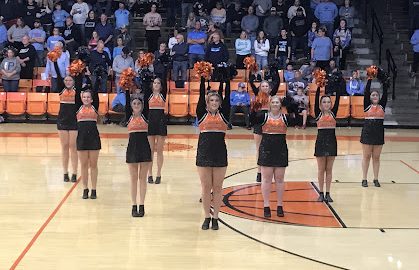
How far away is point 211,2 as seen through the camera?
22250mm

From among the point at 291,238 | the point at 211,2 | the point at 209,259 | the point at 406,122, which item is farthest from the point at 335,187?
the point at 211,2

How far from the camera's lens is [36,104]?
19.2m

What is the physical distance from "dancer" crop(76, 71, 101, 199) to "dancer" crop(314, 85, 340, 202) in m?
3.30

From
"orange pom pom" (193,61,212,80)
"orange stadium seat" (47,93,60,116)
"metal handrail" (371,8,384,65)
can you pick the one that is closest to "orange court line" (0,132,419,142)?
"orange stadium seat" (47,93,60,116)

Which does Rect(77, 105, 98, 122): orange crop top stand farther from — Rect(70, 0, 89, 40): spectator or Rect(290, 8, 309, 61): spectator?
Rect(290, 8, 309, 61): spectator

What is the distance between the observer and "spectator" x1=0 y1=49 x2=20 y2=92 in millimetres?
19344

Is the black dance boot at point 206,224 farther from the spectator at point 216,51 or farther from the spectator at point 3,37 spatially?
the spectator at point 3,37

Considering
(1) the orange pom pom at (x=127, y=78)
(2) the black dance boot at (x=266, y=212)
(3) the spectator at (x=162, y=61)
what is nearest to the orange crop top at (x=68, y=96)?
(1) the orange pom pom at (x=127, y=78)

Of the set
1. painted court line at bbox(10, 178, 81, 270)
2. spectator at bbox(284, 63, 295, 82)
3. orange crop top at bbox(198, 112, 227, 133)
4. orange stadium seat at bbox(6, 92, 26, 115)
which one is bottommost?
painted court line at bbox(10, 178, 81, 270)

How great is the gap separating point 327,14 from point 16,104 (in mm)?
10104

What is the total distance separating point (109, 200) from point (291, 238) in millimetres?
3158

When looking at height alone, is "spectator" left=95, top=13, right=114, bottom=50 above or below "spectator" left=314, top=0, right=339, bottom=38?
below

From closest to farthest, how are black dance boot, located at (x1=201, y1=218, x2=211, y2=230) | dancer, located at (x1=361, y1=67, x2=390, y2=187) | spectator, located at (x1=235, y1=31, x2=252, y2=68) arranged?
black dance boot, located at (x1=201, y1=218, x2=211, y2=230) → dancer, located at (x1=361, y1=67, x2=390, y2=187) → spectator, located at (x1=235, y1=31, x2=252, y2=68)

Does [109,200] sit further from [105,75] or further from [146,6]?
[146,6]
